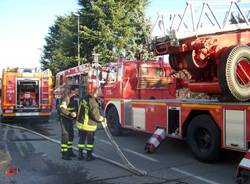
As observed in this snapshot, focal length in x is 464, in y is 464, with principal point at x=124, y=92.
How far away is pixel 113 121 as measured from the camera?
14195 millimetres

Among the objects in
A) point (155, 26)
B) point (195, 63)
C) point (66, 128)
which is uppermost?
point (155, 26)

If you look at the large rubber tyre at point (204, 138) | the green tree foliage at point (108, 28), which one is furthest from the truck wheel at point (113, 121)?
the green tree foliage at point (108, 28)

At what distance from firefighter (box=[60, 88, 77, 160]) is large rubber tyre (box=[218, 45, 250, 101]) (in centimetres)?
319

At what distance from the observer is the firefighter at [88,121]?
9641 millimetres

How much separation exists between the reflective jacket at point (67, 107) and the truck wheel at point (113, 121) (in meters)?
3.82

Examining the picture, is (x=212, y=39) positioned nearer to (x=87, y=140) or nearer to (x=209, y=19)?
(x=209, y=19)

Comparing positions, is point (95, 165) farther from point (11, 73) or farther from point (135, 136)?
point (11, 73)

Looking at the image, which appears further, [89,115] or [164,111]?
[164,111]

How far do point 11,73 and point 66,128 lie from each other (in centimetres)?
1084

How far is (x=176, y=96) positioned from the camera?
42.5 ft

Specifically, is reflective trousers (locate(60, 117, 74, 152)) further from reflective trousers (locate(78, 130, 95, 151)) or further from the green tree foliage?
the green tree foliage

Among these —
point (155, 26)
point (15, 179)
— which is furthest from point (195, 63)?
point (15, 179)

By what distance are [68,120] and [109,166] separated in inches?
62.6

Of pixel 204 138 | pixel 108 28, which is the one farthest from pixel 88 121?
pixel 108 28
